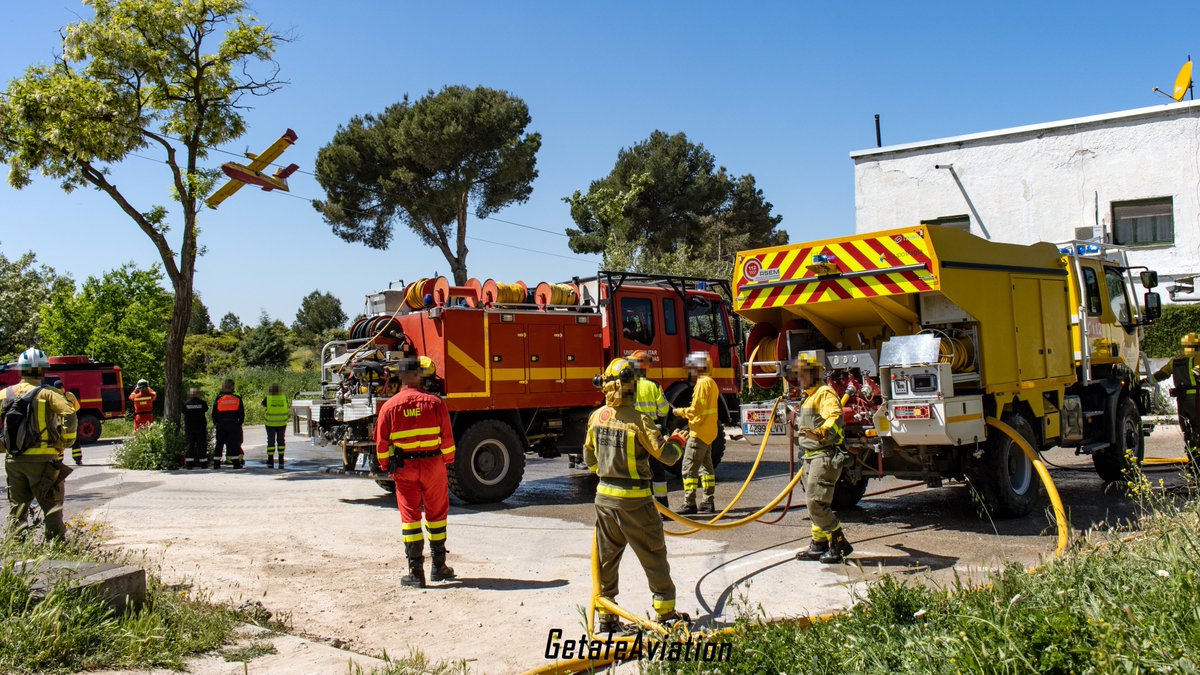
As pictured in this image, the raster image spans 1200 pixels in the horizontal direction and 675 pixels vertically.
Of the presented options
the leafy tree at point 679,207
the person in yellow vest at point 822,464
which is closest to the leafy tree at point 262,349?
the leafy tree at point 679,207

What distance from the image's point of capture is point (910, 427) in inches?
306

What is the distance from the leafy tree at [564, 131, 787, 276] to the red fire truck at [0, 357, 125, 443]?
60.0 ft

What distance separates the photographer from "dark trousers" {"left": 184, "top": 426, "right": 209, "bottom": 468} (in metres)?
15.5

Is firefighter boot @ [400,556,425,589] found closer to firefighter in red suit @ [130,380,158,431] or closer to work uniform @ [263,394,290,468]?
work uniform @ [263,394,290,468]

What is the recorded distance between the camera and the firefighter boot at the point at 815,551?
6.96 meters

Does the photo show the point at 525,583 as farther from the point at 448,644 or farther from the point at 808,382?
the point at 808,382

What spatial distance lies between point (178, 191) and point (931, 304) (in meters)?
13.1

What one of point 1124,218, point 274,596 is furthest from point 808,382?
point 1124,218

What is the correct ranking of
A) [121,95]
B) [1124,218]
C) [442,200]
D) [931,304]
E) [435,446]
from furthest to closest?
[442,200]
[1124,218]
[121,95]
[931,304]
[435,446]

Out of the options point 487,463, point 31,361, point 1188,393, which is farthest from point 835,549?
point 31,361

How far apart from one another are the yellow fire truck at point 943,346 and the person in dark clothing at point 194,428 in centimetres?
1029

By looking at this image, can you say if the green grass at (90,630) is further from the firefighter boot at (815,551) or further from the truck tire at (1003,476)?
the truck tire at (1003,476)

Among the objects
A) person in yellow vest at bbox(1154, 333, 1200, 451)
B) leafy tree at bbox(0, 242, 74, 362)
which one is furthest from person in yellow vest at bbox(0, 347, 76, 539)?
leafy tree at bbox(0, 242, 74, 362)

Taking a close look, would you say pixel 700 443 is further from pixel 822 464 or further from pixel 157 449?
pixel 157 449
